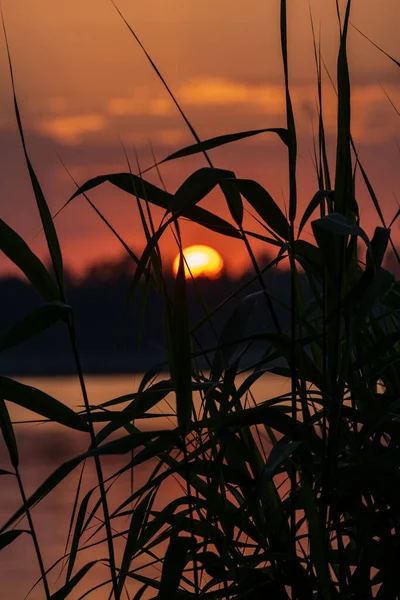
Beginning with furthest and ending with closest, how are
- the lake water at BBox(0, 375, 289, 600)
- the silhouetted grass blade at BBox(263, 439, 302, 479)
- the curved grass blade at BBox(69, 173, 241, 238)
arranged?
the lake water at BBox(0, 375, 289, 600) → the curved grass blade at BBox(69, 173, 241, 238) → the silhouetted grass blade at BBox(263, 439, 302, 479)

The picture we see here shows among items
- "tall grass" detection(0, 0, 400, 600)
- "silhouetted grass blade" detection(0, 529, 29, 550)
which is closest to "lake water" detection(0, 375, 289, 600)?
"tall grass" detection(0, 0, 400, 600)

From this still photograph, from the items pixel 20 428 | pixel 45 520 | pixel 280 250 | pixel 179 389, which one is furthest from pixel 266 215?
pixel 20 428

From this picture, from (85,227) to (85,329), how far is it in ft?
39.2

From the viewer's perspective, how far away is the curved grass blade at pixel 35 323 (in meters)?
0.60

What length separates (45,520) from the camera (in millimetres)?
2637

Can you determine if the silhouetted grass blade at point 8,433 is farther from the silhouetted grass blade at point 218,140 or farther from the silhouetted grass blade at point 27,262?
the silhouetted grass blade at point 218,140

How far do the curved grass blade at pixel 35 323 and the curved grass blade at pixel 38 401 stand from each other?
0.20 feet

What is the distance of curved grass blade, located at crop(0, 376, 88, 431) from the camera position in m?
0.68

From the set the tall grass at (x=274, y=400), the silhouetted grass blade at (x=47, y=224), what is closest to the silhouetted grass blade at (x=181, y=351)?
the tall grass at (x=274, y=400)

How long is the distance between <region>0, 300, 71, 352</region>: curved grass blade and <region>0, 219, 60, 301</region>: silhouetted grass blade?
7 cm

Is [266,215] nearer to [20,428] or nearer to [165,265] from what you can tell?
[165,265]

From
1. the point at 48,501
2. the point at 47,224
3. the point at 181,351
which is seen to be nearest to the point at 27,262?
the point at 47,224

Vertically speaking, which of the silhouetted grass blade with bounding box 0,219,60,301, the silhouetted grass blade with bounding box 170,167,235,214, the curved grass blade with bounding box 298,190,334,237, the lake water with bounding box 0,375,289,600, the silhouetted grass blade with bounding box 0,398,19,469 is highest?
the lake water with bounding box 0,375,289,600

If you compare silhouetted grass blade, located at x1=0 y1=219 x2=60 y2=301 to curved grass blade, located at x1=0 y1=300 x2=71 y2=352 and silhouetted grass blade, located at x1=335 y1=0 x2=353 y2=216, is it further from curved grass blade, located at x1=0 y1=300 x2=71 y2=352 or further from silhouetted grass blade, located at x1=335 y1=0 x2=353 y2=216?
silhouetted grass blade, located at x1=335 y1=0 x2=353 y2=216
